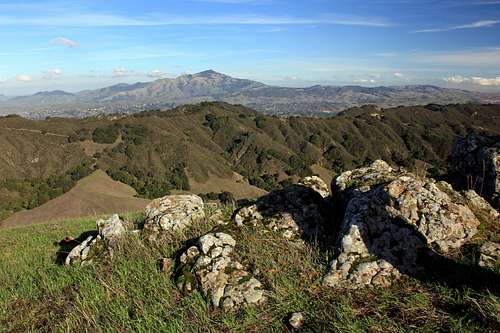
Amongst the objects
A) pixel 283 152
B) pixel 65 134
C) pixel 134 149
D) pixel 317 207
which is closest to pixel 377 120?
pixel 283 152

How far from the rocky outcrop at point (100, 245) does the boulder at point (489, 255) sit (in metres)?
6.91

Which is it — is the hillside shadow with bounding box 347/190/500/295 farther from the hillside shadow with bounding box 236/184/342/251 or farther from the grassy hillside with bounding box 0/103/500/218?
the grassy hillside with bounding box 0/103/500/218

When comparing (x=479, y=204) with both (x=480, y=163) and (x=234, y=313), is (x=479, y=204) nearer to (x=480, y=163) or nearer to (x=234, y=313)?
(x=480, y=163)

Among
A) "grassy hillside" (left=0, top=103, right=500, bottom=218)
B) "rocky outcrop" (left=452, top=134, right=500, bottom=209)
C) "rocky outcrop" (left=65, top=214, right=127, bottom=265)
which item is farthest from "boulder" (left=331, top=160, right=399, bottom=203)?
"grassy hillside" (left=0, top=103, right=500, bottom=218)

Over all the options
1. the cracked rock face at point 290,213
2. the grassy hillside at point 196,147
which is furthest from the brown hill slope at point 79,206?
the cracked rock face at point 290,213

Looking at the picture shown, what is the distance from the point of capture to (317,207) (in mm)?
8523

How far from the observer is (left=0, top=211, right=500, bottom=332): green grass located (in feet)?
16.1

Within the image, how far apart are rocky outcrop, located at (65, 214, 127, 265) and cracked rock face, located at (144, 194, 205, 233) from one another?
2.19 feet

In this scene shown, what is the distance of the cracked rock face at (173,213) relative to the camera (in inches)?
357

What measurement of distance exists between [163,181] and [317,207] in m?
87.1

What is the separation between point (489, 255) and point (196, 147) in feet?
375

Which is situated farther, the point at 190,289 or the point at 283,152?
the point at 283,152

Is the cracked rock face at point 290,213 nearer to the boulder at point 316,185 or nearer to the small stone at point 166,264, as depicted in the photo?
the boulder at point 316,185

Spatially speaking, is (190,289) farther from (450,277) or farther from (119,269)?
(450,277)
